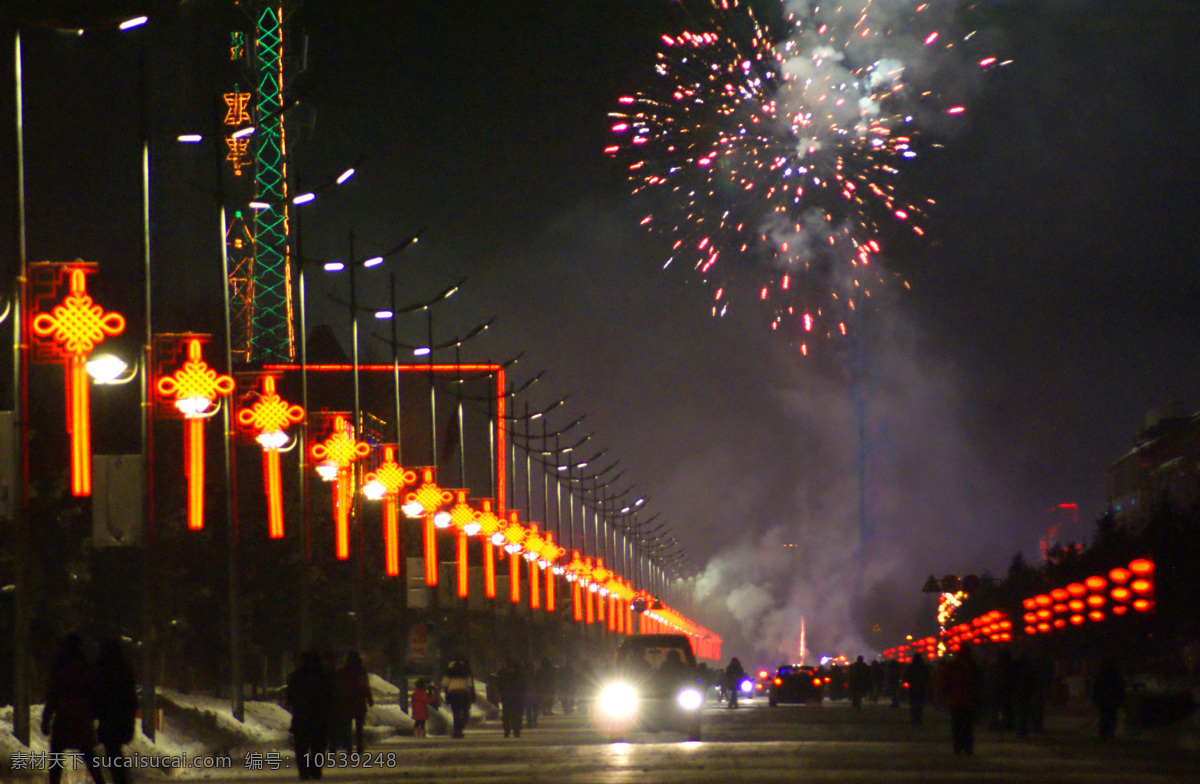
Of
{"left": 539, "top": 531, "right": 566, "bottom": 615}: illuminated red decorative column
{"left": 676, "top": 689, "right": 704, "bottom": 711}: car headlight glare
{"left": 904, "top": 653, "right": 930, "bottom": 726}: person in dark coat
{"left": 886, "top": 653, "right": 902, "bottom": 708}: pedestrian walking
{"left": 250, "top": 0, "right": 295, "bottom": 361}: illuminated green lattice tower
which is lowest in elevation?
{"left": 886, "top": 653, "right": 902, "bottom": 708}: pedestrian walking

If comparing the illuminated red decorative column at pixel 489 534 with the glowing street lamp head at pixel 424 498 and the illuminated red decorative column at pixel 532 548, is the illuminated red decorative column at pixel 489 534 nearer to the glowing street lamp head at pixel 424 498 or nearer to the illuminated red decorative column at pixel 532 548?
the illuminated red decorative column at pixel 532 548

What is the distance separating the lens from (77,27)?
27.2 m

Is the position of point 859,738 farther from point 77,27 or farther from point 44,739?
point 77,27

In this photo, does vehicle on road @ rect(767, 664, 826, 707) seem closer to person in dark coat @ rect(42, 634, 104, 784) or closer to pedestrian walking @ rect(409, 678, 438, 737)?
pedestrian walking @ rect(409, 678, 438, 737)

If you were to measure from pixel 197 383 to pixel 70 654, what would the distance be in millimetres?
13083

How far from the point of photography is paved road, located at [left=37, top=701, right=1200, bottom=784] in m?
23.6

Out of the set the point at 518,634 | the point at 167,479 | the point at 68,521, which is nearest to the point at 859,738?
the point at 68,521

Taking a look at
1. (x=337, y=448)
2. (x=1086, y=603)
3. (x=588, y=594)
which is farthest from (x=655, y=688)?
(x=588, y=594)

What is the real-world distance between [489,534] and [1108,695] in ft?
91.5

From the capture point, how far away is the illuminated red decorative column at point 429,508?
171 feet

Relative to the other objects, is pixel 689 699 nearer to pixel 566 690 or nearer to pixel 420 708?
pixel 420 708

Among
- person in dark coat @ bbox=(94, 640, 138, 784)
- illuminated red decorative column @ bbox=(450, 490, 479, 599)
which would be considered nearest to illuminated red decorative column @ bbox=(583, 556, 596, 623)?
illuminated red decorative column @ bbox=(450, 490, 479, 599)

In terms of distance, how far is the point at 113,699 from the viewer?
20.0 meters

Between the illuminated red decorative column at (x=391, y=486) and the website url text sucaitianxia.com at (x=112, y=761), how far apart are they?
17.9 meters
